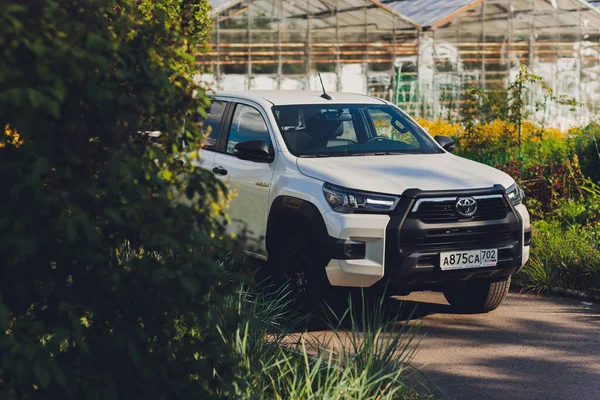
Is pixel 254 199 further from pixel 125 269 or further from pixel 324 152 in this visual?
pixel 125 269

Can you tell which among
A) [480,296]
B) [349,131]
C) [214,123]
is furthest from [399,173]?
[214,123]

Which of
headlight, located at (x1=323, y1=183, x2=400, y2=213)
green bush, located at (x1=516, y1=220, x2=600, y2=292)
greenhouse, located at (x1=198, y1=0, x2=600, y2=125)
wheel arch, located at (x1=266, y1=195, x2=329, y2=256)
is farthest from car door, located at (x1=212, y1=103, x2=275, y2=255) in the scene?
greenhouse, located at (x1=198, y1=0, x2=600, y2=125)

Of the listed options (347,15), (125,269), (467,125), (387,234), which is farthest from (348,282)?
(347,15)

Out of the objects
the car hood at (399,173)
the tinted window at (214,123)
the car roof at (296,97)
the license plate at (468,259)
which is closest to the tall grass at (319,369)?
the license plate at (468,259)

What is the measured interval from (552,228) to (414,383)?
4.90 meters

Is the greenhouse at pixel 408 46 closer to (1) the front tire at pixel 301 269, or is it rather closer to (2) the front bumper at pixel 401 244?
(1) the front tire at pixel 301 269

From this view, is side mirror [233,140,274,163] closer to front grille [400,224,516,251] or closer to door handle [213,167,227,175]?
door handle [213,167,227,175]

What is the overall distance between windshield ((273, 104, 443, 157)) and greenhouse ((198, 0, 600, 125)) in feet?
60.1

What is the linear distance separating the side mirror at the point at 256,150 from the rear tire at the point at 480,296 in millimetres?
1813

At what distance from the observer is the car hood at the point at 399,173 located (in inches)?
276

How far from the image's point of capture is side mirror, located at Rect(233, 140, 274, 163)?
778 centimetres

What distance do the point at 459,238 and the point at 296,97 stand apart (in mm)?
2308

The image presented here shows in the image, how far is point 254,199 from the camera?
26.1ft

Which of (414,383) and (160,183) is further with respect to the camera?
(414,383)
